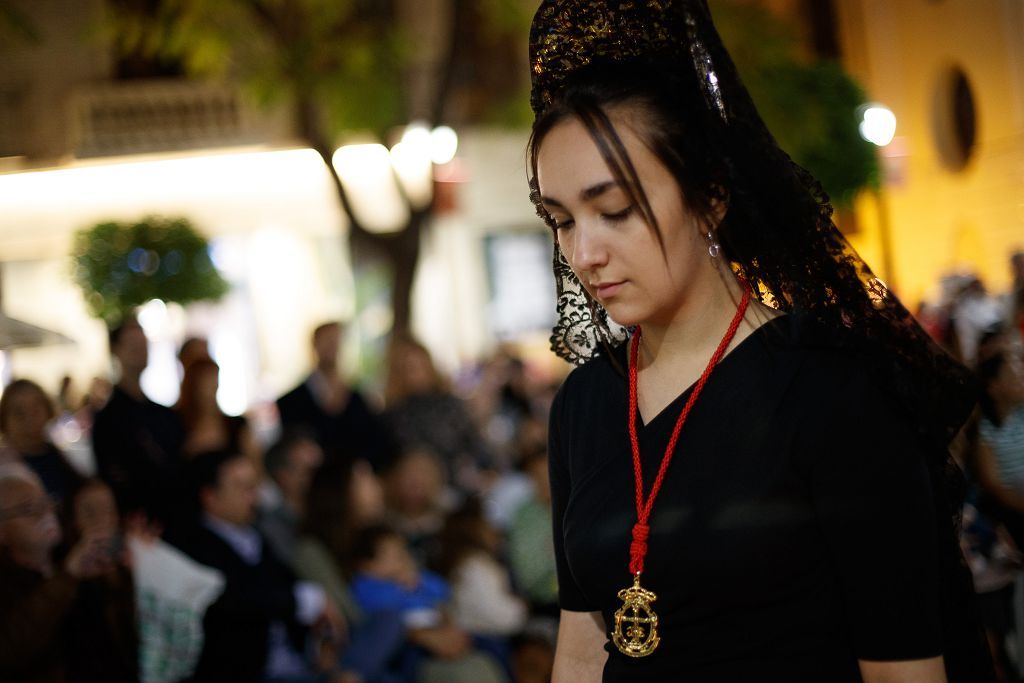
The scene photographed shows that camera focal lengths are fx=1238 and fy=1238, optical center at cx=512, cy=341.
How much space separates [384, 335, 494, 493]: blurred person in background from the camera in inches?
295

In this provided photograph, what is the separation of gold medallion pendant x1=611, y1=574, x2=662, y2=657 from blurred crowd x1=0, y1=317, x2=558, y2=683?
289 cm

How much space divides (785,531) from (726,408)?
197mm

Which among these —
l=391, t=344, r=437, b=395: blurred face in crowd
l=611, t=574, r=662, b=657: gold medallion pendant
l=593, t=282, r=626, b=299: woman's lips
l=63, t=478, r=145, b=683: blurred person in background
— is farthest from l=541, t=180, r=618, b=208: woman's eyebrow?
l=391, t=344, r=437, b=395: blurred face in crowd

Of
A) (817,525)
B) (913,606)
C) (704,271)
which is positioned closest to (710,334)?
(704,271)

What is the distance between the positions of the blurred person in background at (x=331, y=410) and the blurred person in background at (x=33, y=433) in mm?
1725

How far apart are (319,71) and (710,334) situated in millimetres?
10609

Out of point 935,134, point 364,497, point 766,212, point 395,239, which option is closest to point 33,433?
point 364,497

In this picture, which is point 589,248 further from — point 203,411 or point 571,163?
point 203,411

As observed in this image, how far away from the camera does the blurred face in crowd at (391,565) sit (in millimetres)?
5465

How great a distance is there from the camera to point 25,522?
4141 millimetres

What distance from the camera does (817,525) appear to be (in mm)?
1632

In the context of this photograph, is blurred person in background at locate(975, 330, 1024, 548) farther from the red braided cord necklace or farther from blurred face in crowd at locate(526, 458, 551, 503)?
the red braided cord necklace

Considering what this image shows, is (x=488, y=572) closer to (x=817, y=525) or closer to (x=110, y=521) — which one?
(x=110, y=521)

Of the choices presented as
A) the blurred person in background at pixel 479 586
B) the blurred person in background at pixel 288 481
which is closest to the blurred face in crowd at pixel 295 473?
the blurred person in background at pixel 288 481
